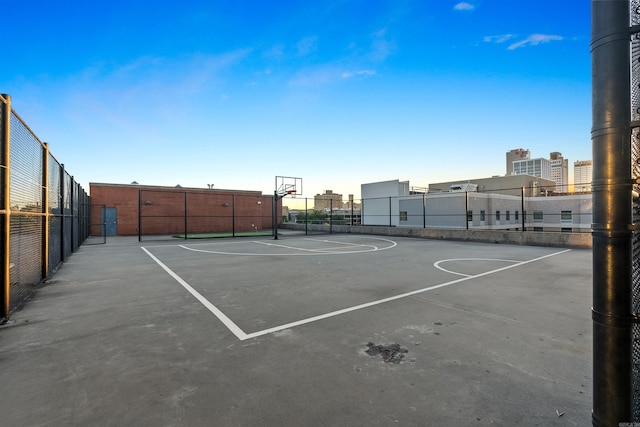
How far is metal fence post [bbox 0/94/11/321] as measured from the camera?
14.2 ft

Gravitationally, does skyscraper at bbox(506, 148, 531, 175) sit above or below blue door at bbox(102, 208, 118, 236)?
above

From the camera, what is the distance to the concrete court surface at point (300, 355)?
2213 mm

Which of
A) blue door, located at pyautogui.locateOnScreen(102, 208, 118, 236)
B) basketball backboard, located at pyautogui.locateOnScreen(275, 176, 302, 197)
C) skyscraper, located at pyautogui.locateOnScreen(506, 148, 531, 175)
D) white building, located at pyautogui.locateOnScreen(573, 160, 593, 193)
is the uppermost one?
skyscraper, located at pyautogui.locateOnScreen(506, 148, 531, 175)

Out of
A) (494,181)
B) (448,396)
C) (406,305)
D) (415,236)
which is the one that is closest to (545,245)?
(415,236)

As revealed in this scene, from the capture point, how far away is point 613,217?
4.43 ft

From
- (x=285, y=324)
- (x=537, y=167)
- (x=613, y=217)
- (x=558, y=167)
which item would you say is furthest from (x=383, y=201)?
(x=558, y=167)

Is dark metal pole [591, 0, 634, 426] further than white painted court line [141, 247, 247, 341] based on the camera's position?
No

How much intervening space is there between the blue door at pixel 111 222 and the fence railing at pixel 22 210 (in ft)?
58.5

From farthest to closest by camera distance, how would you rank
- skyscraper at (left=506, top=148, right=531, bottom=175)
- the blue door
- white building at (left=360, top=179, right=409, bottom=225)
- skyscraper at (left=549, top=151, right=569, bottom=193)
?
skyscraper at (left=506, top=148, right=531, bottom=175), skyscraper at (left=549, top=151, right=569, bottom=193), white building at (left=360, top=179, right=409, bottom=225), the blue door

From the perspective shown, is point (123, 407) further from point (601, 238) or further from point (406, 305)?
point (406, 305)

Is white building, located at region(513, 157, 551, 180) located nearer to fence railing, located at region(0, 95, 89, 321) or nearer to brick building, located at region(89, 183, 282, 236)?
brick building, located at region(89, 183, 282, 236)

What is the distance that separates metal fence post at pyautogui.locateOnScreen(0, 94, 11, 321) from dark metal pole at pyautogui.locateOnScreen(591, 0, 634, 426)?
682 cm

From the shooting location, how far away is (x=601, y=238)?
1.41 m

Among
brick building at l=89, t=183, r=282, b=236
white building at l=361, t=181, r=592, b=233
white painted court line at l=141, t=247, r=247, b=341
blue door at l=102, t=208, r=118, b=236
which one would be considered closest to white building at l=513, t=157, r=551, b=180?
white building at l=361, t=181, r=592, b=233
